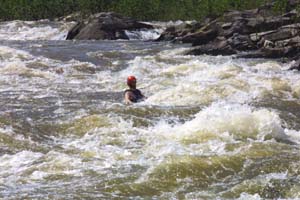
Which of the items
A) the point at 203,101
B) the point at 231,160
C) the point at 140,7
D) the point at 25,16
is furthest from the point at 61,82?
the point at 25,16

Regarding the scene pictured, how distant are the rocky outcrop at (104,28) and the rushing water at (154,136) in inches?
639

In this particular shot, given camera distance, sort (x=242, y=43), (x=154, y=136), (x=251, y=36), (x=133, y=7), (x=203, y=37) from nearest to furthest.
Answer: (x=154, y=136), (x=242, y=43), (x=251, y=36), (x=203, y=37), (x=133, y=7)

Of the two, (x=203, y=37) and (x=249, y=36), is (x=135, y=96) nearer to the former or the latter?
(x=249, y=36)

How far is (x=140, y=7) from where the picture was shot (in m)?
50.8

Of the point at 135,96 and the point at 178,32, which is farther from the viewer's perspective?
the point at 178,32

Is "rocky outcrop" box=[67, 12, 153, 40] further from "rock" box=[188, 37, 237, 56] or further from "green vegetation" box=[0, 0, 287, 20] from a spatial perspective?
"rock" box=[188, 37, 237, 56]

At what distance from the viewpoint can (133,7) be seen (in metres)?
50.8

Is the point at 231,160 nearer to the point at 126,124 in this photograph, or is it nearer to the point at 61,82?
the point at 126,124

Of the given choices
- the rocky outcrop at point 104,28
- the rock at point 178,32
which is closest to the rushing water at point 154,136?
the rock at point 178,32

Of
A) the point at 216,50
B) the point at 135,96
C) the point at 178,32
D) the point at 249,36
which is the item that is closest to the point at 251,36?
the point at 249,36

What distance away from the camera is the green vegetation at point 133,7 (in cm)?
4509

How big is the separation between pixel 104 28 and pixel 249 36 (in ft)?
39.0

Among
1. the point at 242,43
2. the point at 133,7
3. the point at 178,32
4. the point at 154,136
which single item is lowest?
the point at 178,32

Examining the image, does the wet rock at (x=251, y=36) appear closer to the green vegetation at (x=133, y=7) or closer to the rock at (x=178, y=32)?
the rock at (x=178, y=32)
